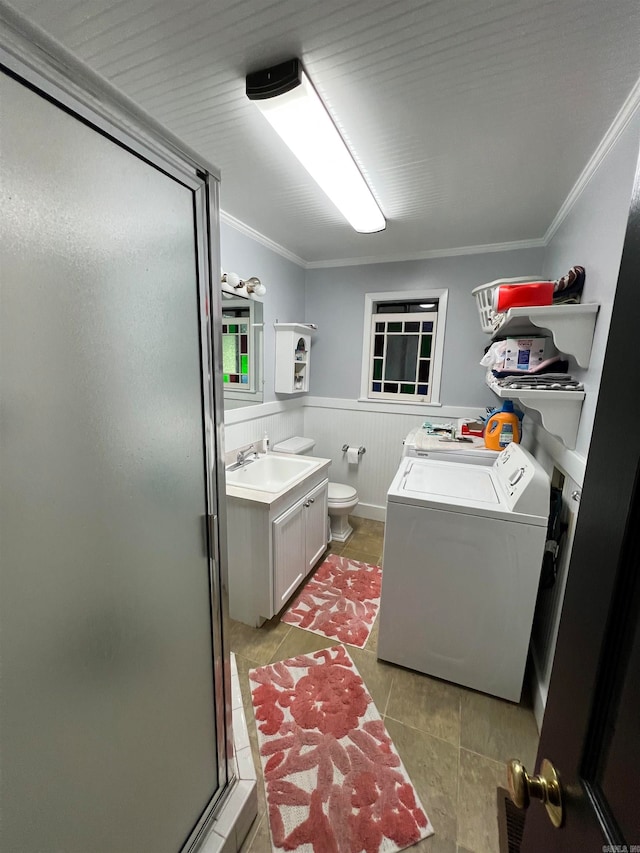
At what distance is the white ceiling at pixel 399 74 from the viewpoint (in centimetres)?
93

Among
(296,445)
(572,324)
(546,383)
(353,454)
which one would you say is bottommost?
(353,454)

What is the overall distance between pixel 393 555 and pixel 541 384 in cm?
102

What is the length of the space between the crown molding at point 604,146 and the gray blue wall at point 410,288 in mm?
677

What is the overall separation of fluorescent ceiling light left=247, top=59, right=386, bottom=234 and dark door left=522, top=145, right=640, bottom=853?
1.20 meters

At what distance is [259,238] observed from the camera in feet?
8.48

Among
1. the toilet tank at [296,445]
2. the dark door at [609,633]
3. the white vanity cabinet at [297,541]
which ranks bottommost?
the white vanity cabinet at [297,541]

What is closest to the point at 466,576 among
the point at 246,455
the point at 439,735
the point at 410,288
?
the point at 439,735

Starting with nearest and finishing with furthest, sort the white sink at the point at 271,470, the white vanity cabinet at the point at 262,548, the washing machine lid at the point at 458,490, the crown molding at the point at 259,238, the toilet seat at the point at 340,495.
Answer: the washing machine lid at the point at 458,490 < the white vanity cabinet at the point at 262,548 < the crown molding at the point at 259,238 < the white sink at the point at 271,470 < the toilet seat at the point at 340,495

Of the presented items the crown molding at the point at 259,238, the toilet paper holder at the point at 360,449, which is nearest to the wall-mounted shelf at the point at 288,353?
the crown molding at the point at 259,238

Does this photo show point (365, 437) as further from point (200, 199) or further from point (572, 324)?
point (200, 199)

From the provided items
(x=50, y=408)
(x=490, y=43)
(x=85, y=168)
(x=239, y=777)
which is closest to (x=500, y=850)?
(x=239, y=777)

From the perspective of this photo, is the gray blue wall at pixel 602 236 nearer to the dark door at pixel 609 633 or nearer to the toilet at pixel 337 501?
the dark door at pixel 609 633

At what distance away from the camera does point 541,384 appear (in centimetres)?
149

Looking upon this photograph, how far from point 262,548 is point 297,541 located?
351 mm
